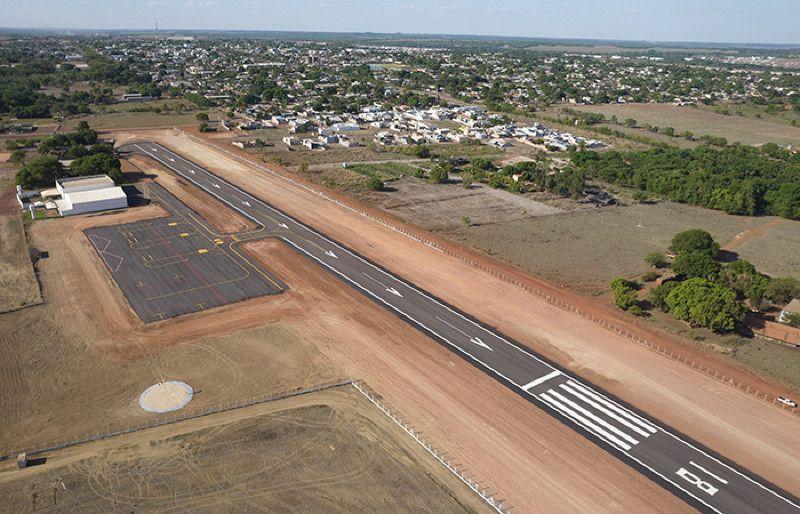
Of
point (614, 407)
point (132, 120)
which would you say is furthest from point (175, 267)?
point (132, 120)

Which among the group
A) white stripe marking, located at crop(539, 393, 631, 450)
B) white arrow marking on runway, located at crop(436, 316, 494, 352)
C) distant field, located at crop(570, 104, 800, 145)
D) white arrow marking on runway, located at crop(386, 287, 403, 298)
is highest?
distant field, located at crop(570, 104, 800, 145)

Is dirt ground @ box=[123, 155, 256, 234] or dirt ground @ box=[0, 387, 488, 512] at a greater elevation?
dirt ground @ box=[123, 155, 256, 234]

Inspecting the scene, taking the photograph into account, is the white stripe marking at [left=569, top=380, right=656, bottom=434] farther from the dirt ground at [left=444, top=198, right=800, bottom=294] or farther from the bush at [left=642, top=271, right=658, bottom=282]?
the bush at [left=642, top=271, right=658, bottom=282]

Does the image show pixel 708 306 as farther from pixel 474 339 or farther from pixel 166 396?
pixel 166 396

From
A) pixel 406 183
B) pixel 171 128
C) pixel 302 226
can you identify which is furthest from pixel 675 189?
pixel 171 128

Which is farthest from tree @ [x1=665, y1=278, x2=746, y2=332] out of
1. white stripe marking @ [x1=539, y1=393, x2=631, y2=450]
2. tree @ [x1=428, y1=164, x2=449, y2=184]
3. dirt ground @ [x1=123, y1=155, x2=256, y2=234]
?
dirt ground @ [x1=123, y1=155, x2=256, y2=234]

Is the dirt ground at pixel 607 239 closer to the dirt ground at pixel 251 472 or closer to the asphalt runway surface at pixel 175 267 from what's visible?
the asphalt runway surface at pixel 175 267

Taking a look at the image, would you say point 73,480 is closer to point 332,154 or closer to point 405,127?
point 332,154
